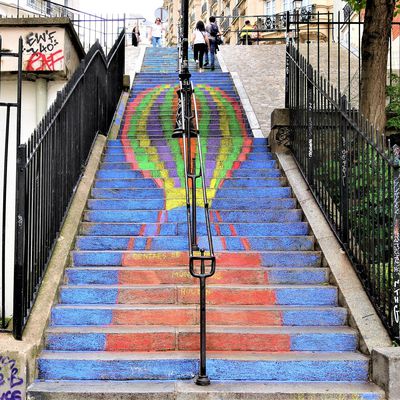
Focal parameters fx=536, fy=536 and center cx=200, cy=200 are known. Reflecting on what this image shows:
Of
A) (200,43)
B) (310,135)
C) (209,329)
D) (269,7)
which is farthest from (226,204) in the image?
(269,7)

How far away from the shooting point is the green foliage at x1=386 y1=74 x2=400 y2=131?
9.45 m

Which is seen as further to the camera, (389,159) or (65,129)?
(65,129)

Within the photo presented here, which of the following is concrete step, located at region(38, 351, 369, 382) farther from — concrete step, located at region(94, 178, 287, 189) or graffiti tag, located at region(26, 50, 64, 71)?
graffiti tag, located at region(26, 50, 64, 71)

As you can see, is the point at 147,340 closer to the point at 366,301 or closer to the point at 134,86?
the point at 366,301

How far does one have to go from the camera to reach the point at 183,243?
6207 mm

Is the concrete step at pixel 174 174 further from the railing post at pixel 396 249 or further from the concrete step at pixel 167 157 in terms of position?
the railing post at pixel 396 249

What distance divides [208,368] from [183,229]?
7.47 feet

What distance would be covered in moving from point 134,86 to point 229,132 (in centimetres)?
410

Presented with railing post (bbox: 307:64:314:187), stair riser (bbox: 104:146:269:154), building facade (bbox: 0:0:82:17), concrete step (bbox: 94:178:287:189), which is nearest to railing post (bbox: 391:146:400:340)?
railing post (bbox: 307:64:314:187)

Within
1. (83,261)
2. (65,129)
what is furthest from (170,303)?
(65,129)

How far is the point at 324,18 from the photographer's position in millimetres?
33500

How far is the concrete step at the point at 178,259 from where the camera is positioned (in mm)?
5887

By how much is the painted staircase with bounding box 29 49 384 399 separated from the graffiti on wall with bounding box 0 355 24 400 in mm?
123

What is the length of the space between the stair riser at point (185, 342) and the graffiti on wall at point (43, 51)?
4.15 m
